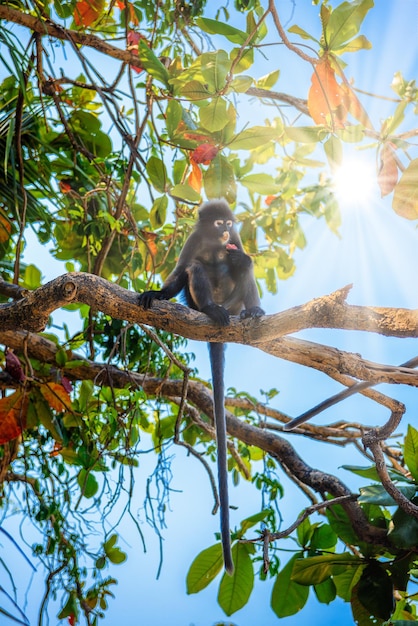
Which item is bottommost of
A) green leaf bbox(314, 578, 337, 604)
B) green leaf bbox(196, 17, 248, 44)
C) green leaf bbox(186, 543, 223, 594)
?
green leaf bbox(314, 578, 337, 604)

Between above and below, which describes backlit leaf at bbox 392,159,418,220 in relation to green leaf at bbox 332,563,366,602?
above

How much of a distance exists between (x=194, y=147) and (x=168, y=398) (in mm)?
1254

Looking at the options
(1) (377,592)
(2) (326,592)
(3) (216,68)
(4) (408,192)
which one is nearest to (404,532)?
(1) (377,592)

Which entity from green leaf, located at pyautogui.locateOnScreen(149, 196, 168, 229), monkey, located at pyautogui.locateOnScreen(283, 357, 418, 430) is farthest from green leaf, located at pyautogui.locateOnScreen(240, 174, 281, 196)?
monkey, located at pyautogui.locateOnScreen(283, 357, 418, 430)

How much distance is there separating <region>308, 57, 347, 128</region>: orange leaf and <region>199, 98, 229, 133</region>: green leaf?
0.87 ft

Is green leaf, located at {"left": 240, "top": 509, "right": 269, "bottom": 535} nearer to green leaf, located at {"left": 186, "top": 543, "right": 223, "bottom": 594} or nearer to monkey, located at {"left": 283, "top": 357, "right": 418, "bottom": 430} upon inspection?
green leaf, located at {"left": 186, "top": 543, "right": 223, "bottom": 594}

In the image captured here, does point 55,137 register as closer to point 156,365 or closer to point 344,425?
point 156,365

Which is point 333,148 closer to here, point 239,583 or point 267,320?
point 267,320

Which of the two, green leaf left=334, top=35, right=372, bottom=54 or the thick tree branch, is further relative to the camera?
green leaf left=334, top=35, right=372, bottom=54

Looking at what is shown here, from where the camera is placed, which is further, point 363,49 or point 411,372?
Answer: point 363,49

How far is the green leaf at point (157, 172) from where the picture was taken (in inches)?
82.4

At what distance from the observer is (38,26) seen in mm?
2131

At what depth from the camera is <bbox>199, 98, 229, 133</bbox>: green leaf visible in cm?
177

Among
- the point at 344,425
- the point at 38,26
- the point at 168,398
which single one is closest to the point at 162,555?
the point at 168,398
